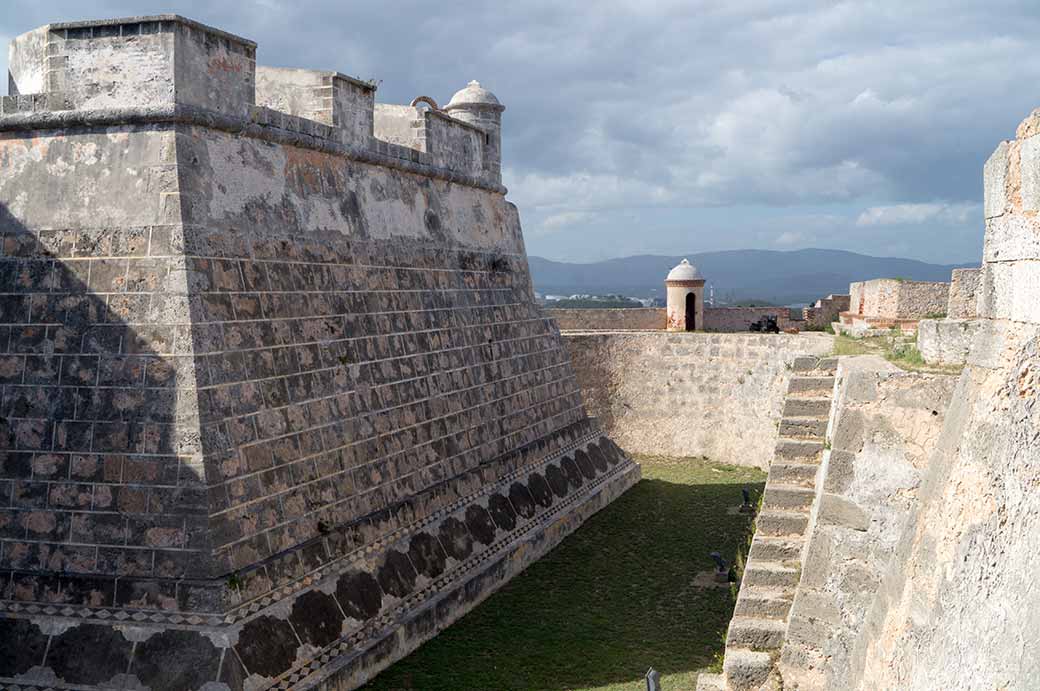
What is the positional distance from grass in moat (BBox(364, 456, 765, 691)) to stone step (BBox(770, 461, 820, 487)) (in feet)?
5.59

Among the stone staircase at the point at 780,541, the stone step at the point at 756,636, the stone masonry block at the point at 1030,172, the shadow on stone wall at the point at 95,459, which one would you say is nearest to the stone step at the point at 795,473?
the stone staircase at the point at 780,541

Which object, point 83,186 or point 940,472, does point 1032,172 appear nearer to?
point 940,472

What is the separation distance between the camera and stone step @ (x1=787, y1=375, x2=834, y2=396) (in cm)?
939

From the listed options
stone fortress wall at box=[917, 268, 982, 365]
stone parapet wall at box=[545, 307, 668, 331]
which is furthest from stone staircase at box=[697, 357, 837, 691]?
stone parapet wall at box=[545, 307, 668, 331]

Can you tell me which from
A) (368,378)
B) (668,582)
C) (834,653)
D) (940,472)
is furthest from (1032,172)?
(668,582)

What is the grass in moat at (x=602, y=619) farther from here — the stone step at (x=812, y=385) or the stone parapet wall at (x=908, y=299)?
the stone parapet wall at (x=908, y=299)

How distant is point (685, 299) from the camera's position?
89.4 feet

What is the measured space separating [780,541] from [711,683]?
1358mm

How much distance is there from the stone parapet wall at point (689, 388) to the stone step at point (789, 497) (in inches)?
390

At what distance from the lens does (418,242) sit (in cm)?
1183

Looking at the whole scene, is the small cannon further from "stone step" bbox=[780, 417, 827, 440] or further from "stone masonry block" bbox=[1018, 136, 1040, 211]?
"stone masonry block" bbox=[1018, 136, 1040, 211]

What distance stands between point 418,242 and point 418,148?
4.37 ft

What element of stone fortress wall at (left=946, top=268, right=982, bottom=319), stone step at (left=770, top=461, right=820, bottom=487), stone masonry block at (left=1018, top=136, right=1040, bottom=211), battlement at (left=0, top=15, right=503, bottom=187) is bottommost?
stone step at (left=770, top=461, right=820, bottom=487)

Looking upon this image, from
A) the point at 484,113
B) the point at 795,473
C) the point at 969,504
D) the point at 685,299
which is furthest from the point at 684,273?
the point at 969,504
